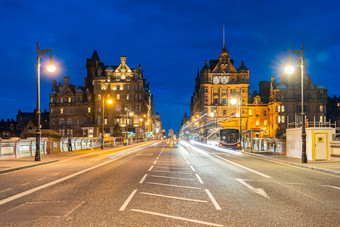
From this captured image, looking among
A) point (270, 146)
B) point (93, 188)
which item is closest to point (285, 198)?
point (93, 188)

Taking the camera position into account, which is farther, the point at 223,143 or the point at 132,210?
the point at 223,143

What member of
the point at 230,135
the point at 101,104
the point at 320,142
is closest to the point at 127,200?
the point at 320,142

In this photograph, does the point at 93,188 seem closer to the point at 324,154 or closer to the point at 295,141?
the point at 324,154

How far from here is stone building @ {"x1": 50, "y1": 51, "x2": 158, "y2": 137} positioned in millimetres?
96938

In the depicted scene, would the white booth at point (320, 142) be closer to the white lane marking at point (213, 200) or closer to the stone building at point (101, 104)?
the white lane marking at point (213, 200)

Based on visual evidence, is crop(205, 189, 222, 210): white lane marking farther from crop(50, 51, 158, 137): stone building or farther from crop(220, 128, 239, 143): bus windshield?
crop(50, 51, 158, 137): stone building

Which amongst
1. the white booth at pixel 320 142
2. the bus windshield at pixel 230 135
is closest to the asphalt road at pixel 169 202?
the white booth at pixel 320 142

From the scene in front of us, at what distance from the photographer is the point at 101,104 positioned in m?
98.1

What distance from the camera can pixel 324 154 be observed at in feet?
72.7

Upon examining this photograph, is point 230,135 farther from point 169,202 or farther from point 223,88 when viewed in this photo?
point 223,88

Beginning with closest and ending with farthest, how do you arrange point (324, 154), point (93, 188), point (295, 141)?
1. point (93, 188)
2. point (324, 154)
3. point (295, 141)

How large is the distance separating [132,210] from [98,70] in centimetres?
9758

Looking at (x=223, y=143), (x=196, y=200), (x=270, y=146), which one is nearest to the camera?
(x=196, y=200)

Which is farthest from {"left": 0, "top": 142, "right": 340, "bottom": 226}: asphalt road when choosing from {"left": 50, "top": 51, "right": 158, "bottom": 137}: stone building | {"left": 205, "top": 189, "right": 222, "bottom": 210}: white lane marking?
{"left": 50, "top": 51, "right": 158, "bottom": 137}: stone building
